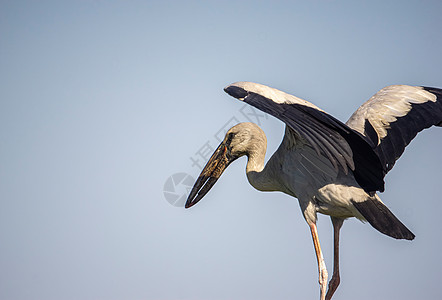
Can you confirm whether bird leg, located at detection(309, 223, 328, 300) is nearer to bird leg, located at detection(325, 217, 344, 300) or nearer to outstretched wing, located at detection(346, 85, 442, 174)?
bird leg, located at detection(325, 217, 344, 300)

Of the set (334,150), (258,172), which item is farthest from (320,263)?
(334,150)

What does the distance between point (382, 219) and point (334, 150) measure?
0.87 m

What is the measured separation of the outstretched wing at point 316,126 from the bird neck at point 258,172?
140 cm

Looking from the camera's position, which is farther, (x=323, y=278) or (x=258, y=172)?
(x=258, y=172)

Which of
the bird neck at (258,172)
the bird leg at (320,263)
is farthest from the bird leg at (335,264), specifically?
the bird neck at (258,172)

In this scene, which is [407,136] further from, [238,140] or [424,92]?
[238,140]

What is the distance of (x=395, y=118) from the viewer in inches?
244

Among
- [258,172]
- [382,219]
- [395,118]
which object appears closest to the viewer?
[382,219]

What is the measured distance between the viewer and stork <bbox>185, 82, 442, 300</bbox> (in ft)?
16.7

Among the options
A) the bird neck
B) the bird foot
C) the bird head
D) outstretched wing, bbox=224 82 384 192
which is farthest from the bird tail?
the bird head

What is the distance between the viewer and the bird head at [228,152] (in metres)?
7.08

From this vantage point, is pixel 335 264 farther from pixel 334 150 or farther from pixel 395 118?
pixel 334 150

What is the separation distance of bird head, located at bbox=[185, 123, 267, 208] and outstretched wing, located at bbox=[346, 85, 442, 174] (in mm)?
1208

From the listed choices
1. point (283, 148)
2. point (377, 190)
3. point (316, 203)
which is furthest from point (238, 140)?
point (377, 190)
